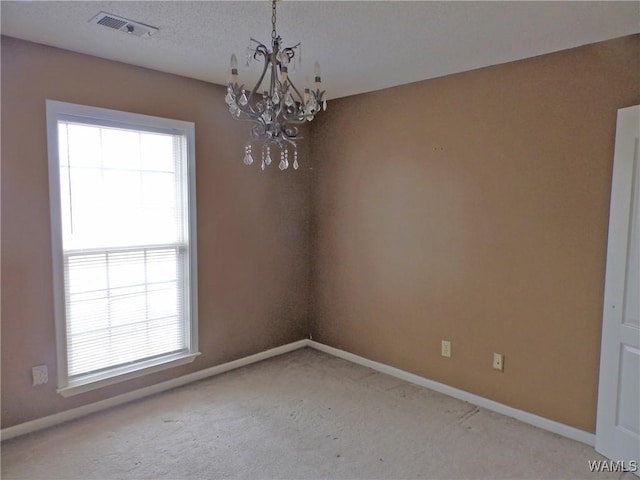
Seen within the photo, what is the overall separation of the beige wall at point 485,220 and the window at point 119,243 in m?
1.45

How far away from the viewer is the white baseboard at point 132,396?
2.68 metres

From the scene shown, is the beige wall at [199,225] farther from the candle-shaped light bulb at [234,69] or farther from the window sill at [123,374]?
the candle-shaped light bulb at [234,69]

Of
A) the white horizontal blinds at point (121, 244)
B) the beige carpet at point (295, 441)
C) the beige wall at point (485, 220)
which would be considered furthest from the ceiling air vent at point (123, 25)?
the beige carpet at point (295, 441)

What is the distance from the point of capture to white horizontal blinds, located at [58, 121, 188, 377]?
2.84m

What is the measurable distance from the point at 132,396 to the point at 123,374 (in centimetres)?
20

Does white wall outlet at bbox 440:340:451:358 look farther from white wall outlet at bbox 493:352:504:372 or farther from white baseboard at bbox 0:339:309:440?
white baseboard at bbox 0:339:309:440

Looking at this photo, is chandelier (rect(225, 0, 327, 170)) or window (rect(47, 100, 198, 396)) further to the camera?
window (rect(47, 100, 198, 396))

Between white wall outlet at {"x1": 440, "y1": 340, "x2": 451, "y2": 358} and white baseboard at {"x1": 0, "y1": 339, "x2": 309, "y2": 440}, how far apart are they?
1554 millimetres

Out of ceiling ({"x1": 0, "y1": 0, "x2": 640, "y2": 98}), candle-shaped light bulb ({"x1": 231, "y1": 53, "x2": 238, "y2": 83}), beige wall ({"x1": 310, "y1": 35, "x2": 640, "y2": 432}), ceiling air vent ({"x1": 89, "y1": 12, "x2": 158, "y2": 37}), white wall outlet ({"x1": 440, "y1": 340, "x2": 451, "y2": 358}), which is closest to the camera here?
candle-shaped light bulb ({"x1": 231, "y1": 53, "x2": 238, "y2": 83})

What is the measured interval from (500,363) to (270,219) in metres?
2.26

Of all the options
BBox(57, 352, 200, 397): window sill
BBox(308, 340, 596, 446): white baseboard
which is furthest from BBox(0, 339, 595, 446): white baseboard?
BBox(57, 352, 200, 397): window sill

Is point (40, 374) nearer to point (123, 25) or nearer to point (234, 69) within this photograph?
point (123, 25)

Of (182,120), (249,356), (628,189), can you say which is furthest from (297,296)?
(628,189)

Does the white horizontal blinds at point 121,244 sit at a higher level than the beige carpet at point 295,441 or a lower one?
higher
